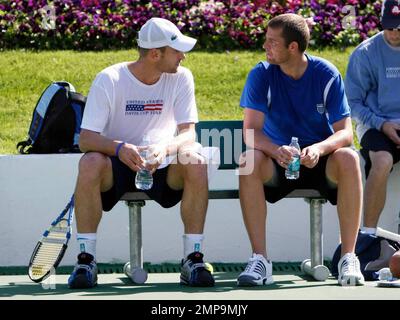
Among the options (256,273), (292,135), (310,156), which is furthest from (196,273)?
(292,135)

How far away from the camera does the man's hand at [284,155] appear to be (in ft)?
23.2

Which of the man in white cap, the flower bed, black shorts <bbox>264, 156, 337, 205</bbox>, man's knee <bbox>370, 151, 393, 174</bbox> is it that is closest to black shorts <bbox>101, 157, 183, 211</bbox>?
the man in white cap

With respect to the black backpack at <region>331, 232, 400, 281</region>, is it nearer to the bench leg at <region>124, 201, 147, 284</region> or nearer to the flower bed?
the bench leg at <region>124, 201, 147, 284</region>

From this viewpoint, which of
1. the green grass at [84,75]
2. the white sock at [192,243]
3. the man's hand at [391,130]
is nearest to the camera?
the white sock at [192,243]

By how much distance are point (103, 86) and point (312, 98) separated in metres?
1.20

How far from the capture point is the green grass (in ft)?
32.0

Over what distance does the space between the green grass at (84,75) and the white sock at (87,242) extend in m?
2.37

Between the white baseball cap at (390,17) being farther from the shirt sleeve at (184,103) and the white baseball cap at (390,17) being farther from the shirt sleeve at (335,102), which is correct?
the shirt sleeve at (184,103)

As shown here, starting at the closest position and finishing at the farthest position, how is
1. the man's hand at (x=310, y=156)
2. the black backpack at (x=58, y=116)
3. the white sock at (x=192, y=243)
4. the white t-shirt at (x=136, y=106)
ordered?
the man's hand at (x=310, y=156) < the white sock at (x=192, y=243) < the white t-shirt at (x=136, y=106) < the black backpack at (x=58, y=116)

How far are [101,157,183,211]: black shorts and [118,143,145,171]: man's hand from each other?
9cm

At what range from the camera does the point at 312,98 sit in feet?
24.3

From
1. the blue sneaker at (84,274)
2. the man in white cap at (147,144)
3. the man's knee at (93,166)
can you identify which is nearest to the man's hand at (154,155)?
the man in white cap at (147,144)

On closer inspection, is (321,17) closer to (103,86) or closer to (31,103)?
(31,103)

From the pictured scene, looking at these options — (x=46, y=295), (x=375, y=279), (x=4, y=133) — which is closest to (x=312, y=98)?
(x=375, y=279)
